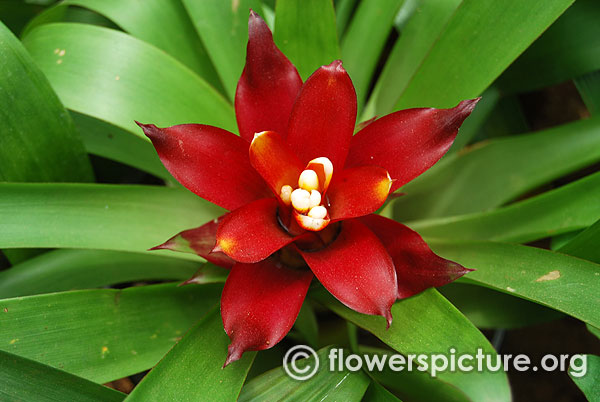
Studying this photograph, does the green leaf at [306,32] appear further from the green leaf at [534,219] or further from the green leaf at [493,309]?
the green leaf at [493,309]

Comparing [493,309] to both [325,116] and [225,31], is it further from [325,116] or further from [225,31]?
[225,31]

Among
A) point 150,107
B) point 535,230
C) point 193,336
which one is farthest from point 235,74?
point 535,230

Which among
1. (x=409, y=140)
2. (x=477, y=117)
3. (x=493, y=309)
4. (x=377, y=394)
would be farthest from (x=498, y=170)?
(x=377, y=394)

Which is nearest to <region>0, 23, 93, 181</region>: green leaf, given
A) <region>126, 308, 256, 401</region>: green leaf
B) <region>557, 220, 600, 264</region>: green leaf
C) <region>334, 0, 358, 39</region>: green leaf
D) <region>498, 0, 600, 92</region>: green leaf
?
<region>126, 308, 256, 401</region>: green leaf

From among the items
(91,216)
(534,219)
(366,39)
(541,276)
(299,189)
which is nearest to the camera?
(299,189)

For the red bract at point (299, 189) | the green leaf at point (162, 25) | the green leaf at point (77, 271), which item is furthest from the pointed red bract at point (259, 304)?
the green leaf at point (162, 25)

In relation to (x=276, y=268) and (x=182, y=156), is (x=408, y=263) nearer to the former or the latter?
(x=276, y=268)
